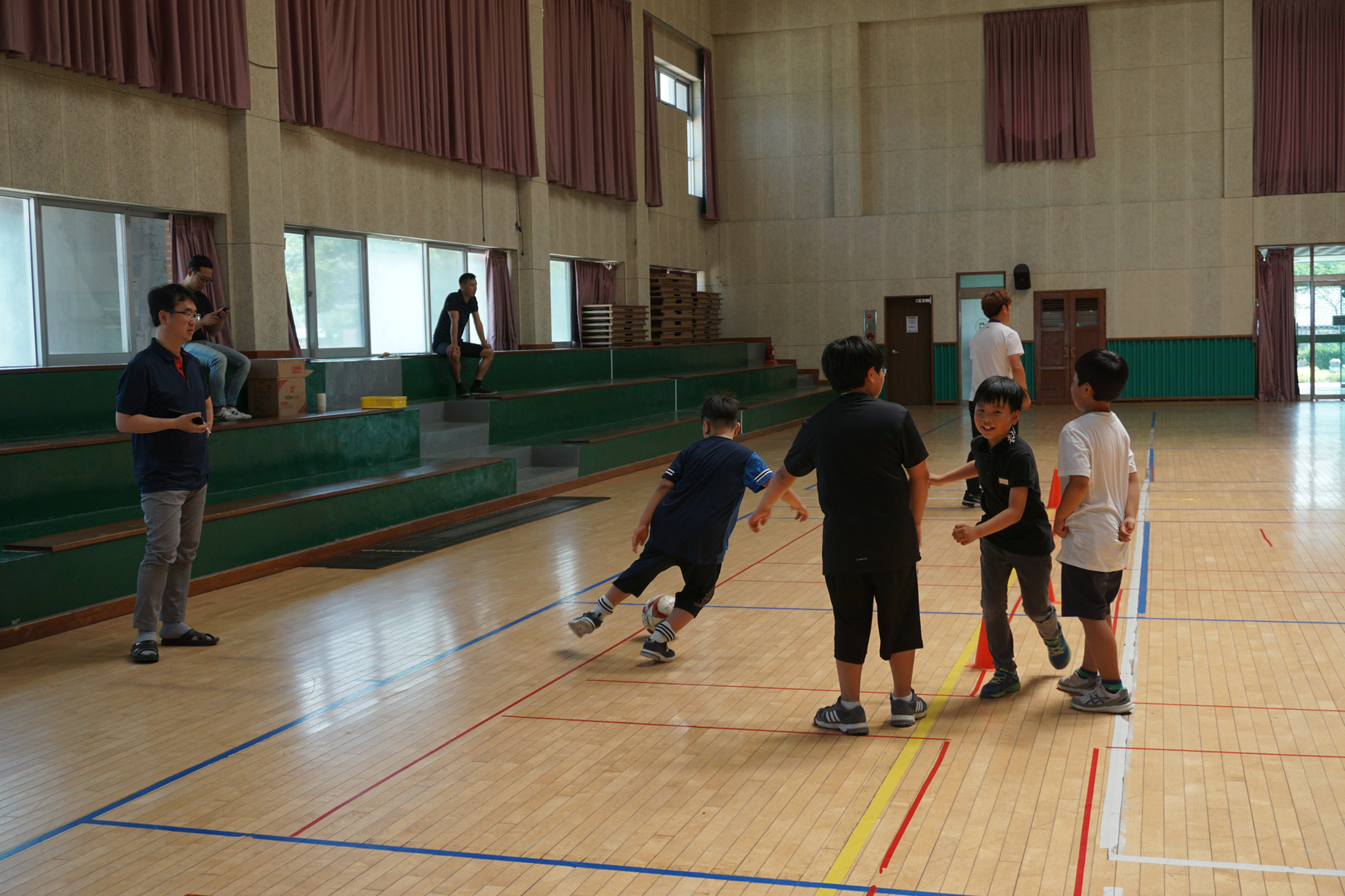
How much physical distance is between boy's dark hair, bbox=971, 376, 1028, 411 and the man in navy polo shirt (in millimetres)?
3595

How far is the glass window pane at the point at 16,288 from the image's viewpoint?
9.20 metres

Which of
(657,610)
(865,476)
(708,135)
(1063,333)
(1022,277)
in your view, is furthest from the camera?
(708,135)

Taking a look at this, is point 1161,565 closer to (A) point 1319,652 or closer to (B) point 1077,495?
(A) point 1319,652

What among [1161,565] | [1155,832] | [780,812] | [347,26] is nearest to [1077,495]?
[1155,832]

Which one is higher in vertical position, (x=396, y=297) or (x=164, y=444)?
(x=396, y=297)

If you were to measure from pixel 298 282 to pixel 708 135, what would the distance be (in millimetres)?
12110

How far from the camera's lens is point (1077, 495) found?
13.5 feet

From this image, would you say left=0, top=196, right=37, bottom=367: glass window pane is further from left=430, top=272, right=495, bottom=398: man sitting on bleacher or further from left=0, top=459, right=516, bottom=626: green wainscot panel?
left=430, top=272, right=495, bottom=398: man sitting on bleacher

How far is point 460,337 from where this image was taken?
1306cm

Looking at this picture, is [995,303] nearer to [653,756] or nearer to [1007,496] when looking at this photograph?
[1007,496]

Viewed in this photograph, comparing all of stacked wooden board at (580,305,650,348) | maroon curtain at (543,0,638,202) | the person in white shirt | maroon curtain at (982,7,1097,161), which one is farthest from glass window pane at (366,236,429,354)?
maroon curtain at (982,7,1097,161)

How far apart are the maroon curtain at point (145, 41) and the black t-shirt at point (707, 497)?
644cm

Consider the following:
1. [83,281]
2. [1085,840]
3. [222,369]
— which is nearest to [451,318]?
[83,281]

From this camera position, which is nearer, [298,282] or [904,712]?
[904,712]
